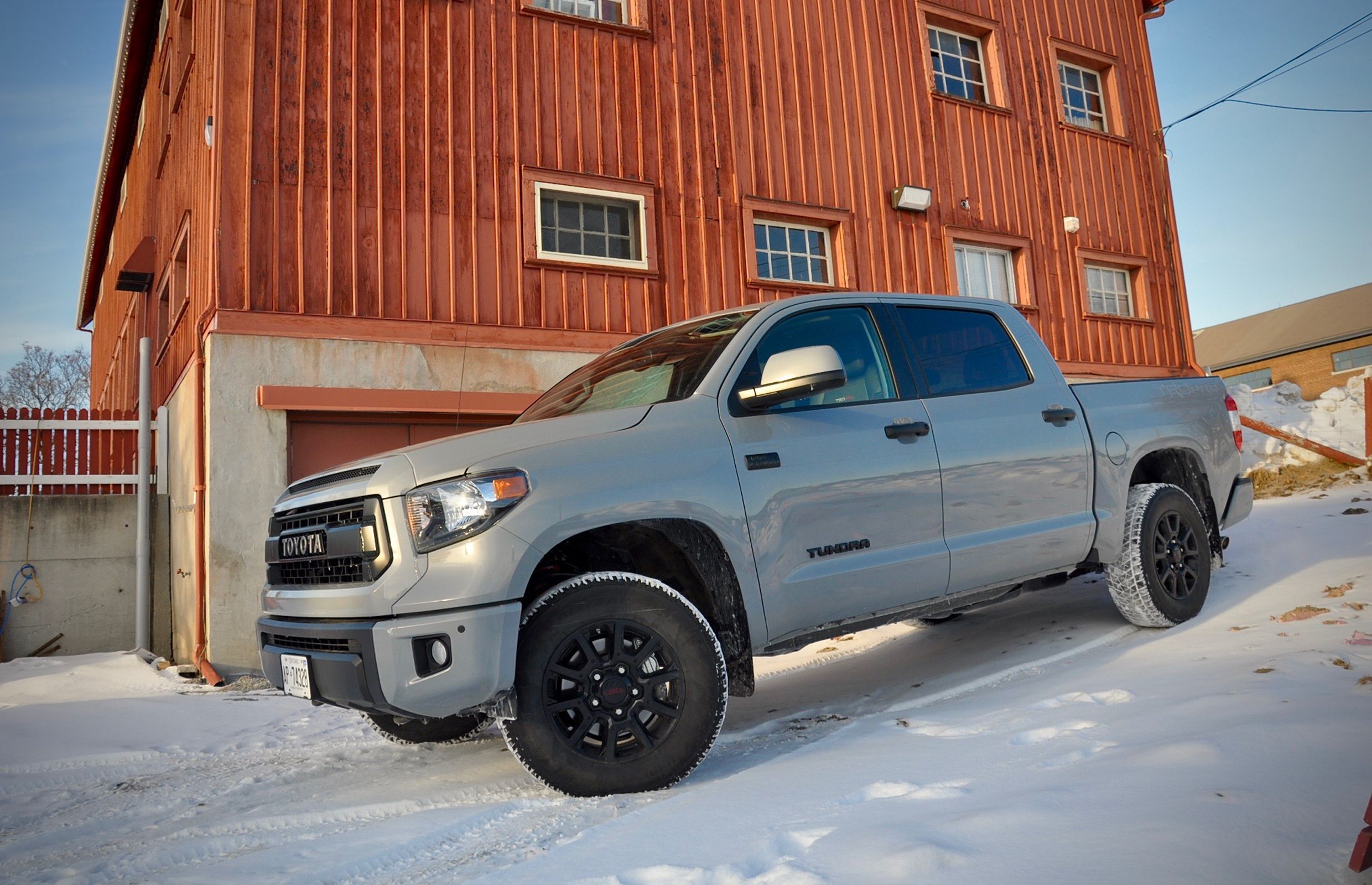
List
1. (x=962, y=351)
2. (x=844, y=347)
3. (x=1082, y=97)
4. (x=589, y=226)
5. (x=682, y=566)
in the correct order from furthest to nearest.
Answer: (x=1082, y=97), (x=589, y=226), (x=962, y=351), (x=844, y=347), (x=682, y=566)

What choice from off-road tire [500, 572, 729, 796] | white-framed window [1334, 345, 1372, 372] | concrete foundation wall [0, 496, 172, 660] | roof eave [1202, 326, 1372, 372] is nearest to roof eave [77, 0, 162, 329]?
concrete foundation wall [0, 496, 172, 660]

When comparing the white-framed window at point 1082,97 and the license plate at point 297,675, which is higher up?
the white-framed window at point 1082,97

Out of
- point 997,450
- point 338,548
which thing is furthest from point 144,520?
point 997,450

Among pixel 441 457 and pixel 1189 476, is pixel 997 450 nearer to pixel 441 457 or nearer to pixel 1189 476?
pixel 1189 476

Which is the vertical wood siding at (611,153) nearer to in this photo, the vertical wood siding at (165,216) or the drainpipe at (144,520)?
the vertical wood siding at (165,216)

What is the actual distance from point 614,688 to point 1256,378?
158 feet

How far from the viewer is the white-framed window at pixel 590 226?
902 cm

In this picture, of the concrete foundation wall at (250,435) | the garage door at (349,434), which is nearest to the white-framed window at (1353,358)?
the garage door at (349,434)

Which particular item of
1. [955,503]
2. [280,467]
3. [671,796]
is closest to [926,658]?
[955,503]

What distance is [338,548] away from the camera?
311 centimetres

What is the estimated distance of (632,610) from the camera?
307 cm

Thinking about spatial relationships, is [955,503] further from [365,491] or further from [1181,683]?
[365,491]

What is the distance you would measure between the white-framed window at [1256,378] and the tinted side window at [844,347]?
44565 millimetres

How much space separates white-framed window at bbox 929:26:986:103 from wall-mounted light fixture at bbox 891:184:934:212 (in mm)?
2034
